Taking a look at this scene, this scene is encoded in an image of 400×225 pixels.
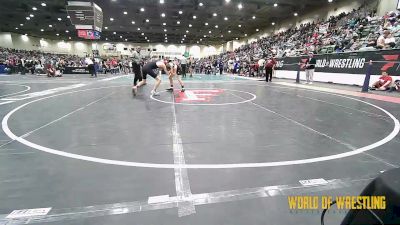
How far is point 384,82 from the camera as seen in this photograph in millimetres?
11094

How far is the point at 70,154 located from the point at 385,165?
393cm

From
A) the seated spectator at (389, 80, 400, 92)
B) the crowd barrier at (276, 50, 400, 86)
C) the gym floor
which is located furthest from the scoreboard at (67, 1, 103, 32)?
the seated spectator at (389, 80, 400, 92)

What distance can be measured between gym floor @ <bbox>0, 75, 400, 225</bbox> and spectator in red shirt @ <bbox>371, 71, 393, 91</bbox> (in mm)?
6963

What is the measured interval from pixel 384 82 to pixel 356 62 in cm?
240

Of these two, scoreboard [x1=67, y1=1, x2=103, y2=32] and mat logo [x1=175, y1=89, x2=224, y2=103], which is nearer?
mat logo [x1=175, y1=89, x2=224, y2=103]

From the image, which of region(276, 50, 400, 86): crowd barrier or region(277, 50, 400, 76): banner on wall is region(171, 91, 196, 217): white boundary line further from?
region(277, 50, 400, 76): banner on wall

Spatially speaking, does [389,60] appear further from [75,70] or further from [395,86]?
[75,70]

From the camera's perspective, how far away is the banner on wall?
437 inches

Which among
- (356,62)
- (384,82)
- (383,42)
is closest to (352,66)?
(356,62)

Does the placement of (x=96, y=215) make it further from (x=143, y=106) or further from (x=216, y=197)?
(x=143, y=106)

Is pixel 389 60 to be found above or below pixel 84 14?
below

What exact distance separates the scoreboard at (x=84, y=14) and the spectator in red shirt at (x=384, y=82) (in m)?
19.2

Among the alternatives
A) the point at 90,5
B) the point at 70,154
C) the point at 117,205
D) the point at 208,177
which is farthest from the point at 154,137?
the point at 90,5

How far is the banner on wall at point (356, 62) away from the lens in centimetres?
1110
